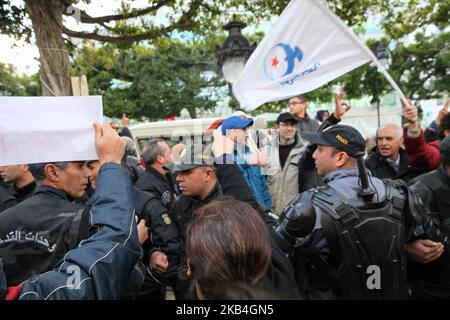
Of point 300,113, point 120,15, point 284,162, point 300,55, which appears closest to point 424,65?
point 300,113

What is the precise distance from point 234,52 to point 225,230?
4.07 m

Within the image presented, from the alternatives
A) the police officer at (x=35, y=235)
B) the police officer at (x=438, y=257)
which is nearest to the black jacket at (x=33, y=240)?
the police officer at (x=35, y=235)

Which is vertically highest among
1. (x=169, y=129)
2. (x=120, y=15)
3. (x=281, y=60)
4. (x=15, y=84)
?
(x=15, y=84)

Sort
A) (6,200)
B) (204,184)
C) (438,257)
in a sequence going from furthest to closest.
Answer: (6,200), (204,184), (438,257)

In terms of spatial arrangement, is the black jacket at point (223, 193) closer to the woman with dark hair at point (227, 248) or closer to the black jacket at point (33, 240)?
the black jacket at point (33, 240)

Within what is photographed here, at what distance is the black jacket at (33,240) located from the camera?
196 centimetres

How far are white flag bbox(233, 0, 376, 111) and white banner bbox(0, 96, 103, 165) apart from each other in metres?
2.05

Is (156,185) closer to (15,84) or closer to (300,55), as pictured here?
(300,55)

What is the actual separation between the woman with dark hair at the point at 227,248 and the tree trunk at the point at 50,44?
3278 millimetres

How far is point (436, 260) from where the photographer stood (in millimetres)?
2391

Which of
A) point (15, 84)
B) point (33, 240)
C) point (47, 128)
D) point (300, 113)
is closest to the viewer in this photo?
point (47, 128)

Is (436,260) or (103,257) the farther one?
(436,260)
